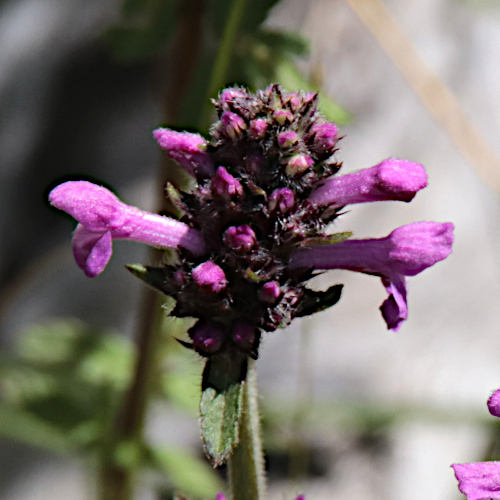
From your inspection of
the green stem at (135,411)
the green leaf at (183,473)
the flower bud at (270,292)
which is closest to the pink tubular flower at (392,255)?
the flower bud at (270,292)

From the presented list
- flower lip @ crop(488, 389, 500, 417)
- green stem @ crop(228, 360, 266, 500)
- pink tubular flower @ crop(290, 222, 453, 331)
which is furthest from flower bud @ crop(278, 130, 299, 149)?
flower lip @ crop(488, 389, 500, 417)

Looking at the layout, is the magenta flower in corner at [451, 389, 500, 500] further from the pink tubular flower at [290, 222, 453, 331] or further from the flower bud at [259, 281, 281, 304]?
the flower bud at [259, 281, 281, 304]

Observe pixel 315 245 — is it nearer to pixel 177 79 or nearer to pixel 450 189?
pixel 177 79

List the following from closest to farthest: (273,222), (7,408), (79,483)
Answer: (273,222) → (7,408) → (79,483)

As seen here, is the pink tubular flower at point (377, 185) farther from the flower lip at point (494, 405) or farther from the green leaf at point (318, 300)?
the flower lip at point (494, 405)

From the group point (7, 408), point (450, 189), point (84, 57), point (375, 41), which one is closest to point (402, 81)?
point (375, 41)

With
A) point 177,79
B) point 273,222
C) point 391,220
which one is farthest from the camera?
point 391,220
